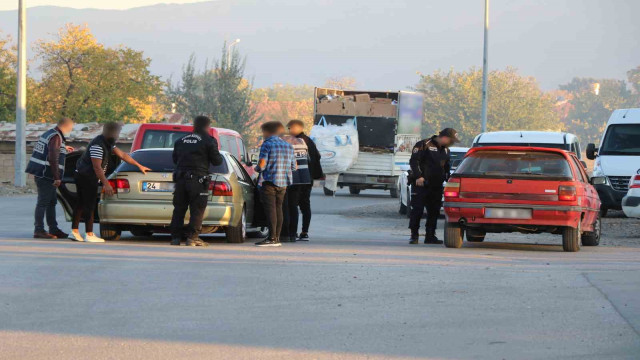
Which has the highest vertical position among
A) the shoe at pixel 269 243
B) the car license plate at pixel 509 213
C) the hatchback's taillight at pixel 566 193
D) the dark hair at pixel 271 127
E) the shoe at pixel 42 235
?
the dark hair at pixel 271 127

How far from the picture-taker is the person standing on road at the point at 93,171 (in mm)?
14953

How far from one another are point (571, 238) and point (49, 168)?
7002 mm

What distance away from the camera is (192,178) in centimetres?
1455

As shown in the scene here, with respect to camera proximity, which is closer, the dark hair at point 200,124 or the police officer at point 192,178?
the police officer at point 192,178

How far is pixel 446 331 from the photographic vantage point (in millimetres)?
7984

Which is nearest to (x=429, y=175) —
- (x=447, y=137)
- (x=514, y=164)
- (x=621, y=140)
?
(x=447, y=137)

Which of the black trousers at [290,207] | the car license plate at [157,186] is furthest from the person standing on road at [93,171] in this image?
the black trousers at [290,207]

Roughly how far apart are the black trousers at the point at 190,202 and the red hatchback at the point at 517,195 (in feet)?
10.3

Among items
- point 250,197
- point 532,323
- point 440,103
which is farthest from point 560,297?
point 440,103

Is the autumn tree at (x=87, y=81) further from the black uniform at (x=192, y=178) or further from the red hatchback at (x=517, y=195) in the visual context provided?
the red hatchback at (x=517, y=195)

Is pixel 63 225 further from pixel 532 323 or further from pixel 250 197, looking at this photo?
pixel 532 323

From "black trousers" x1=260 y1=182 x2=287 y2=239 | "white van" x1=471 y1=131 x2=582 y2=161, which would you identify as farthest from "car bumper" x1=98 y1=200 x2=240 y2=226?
"white van" x1=471 y1=131 x2=582 y2=161

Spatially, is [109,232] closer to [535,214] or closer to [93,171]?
[93,171]

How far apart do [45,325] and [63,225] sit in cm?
1217
